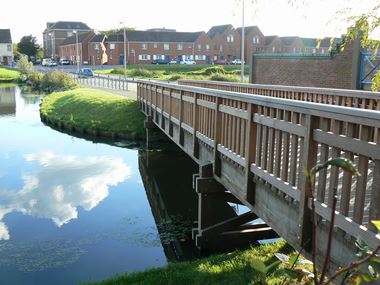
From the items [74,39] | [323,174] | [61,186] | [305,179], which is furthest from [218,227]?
[74,39]

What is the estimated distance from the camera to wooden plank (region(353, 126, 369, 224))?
3979 mm

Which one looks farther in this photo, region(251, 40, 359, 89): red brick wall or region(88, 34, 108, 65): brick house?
region(88, 34, 108, 65): brick house

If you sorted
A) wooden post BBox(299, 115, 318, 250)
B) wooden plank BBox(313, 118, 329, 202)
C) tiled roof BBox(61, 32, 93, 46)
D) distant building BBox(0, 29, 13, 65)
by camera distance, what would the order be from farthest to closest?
distant building BBox(0, 29, 13, 65) < tiled roof BBox(61, 32, 93, 46) < wooden post BBox(299, 115, 318, 250) < wooden plank BBox(313, 118, 329, 202)

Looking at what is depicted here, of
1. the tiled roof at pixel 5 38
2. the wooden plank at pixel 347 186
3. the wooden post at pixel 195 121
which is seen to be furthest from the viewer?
the tiled roof at pixel 5 38

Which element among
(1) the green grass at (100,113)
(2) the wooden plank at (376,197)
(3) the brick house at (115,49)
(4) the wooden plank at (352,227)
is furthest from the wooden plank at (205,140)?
(3) the brick house at (115,49)

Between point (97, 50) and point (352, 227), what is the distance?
98.3m

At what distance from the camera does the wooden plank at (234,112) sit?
697 cm

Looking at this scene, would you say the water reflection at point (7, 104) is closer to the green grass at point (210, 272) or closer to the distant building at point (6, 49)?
the green grass at point (210, 272)

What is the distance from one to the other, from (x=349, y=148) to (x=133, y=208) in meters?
9.42

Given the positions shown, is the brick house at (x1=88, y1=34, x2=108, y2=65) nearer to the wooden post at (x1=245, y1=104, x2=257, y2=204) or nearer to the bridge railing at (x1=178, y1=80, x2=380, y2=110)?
the bridge railing at (x1=178, y1=80, x2=380, y2=110)

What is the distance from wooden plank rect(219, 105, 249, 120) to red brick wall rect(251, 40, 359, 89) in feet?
32.9

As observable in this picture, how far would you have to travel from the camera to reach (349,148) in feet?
13.7

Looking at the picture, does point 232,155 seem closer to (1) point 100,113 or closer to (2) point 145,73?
(1) point 100,113

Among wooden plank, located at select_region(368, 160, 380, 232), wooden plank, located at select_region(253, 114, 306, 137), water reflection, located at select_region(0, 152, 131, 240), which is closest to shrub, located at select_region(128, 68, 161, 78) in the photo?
water reflection, located at select_region(0, 152, 131, 240)
